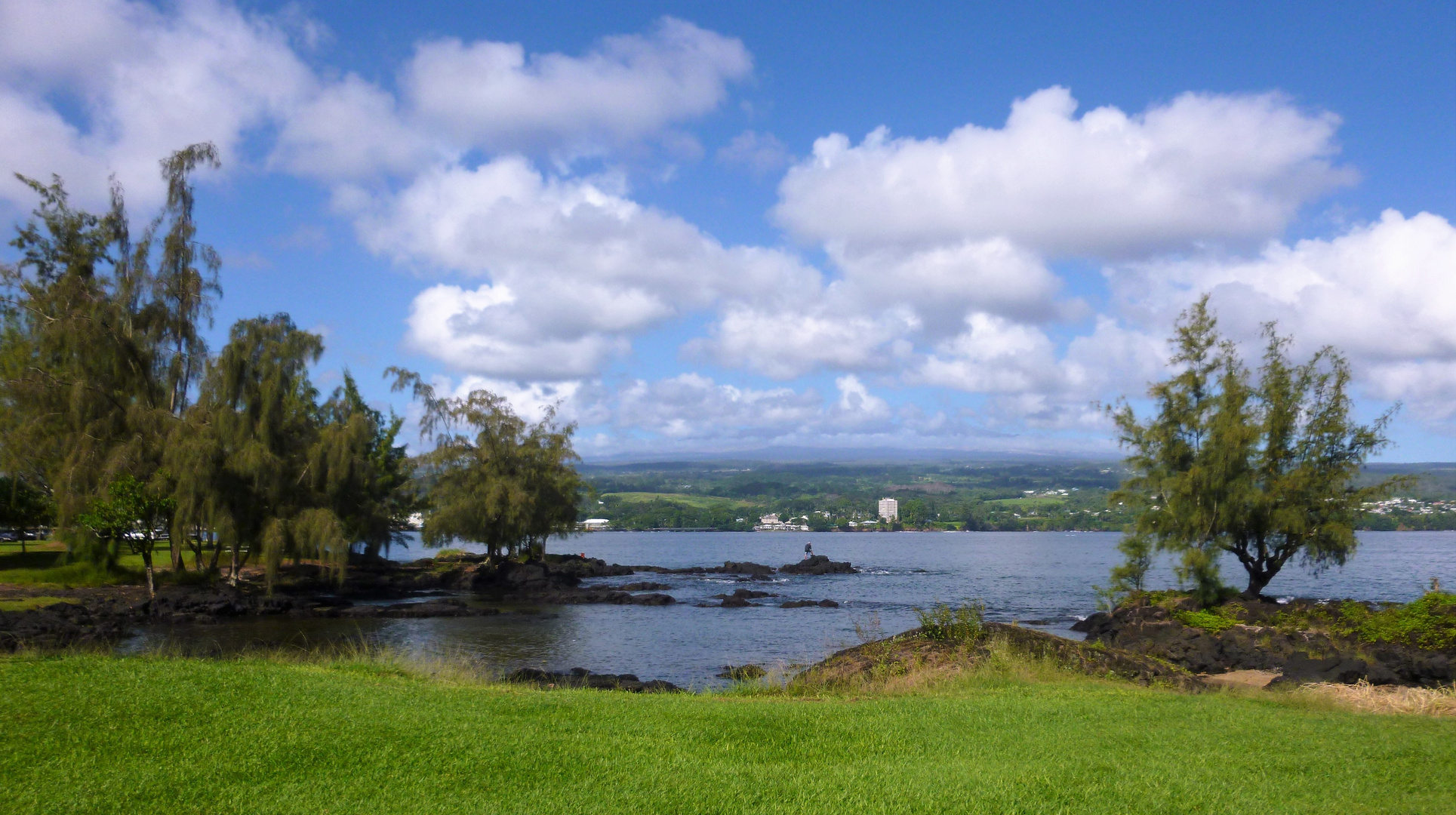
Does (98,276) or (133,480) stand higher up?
(98,276)

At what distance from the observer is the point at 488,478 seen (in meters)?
55.2

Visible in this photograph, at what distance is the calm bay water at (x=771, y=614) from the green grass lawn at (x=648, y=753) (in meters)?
13.2

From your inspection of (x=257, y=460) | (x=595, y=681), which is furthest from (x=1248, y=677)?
(x=257, y=460)

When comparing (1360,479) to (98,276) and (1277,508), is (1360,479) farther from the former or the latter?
(98,276)

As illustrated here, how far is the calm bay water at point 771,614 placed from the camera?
29.6 metres

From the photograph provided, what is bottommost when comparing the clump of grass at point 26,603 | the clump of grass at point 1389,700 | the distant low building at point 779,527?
the distant low building at point 779,527

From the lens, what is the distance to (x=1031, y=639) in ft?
57.8

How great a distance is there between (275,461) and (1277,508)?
4156 centimetres

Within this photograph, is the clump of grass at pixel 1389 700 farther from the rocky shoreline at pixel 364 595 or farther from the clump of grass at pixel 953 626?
the rocky shoreline at pixel 364 595

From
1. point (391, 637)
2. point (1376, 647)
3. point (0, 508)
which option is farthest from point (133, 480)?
point (1376, 647)

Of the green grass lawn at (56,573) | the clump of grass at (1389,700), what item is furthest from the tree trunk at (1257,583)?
the green grass lawn at (56,573)

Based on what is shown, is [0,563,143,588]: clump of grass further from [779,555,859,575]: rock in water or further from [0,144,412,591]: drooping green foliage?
[779,555,859,575]: rock in water

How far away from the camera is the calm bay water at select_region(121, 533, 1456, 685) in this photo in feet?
97.0

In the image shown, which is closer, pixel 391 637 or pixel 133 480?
pixel 391 637
